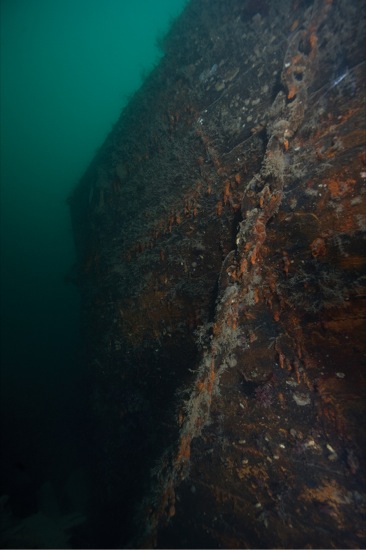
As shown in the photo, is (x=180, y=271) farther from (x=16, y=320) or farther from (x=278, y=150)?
(x=16, y=320)

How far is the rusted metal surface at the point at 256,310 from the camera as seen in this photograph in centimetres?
272

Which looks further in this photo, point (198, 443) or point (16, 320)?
point (16, 320)

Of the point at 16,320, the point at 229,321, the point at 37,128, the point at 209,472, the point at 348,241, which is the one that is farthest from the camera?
the point at 37,128

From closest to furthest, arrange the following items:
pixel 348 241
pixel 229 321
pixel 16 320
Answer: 1. pixel 348 241
2. pixel 229 321
3. pixel 16 320

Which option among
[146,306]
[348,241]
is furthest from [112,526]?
[348,241]

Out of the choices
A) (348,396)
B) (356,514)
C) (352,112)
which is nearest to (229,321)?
(348,396)

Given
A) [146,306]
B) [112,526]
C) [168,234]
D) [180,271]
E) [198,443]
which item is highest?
[168,234]

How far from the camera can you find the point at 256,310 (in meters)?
3.10

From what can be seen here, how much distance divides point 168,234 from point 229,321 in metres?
1.60

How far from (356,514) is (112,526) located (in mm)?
3437

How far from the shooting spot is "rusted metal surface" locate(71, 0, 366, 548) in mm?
2717

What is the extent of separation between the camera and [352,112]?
2.65 metres

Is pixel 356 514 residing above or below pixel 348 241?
below

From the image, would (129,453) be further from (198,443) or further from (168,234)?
(168,234)
